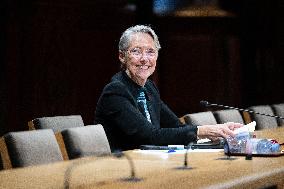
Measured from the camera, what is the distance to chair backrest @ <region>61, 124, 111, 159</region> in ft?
9.20

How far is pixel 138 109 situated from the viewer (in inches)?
132

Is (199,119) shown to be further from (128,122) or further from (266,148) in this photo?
(266,148)

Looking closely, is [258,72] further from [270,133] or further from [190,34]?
[270,133]

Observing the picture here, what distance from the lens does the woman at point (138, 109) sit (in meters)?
3.14

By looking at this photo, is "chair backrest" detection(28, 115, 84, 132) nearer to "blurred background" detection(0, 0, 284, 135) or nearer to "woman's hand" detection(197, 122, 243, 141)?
"woman's hand" detection(197, 122, 243, 141)

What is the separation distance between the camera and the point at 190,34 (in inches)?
341

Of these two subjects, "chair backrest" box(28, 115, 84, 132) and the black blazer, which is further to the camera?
"chair backrest" box(28, 115, 84, 132)

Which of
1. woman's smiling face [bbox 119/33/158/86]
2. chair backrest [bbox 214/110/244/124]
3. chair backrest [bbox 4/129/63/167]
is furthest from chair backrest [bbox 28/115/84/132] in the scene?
chair backrest [bbox 214/110/244/124]

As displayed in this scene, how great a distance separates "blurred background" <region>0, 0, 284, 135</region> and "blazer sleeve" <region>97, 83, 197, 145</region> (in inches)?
117

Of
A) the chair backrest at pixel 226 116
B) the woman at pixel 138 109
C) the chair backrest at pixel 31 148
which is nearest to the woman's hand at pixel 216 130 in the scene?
the woman at pixel 138 109

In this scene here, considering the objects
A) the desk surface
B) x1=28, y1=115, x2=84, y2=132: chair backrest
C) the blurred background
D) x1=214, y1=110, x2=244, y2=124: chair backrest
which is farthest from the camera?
the blurred background

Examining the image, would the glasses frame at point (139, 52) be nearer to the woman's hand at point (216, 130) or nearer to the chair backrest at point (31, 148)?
the woman's hand at point (216, 130)

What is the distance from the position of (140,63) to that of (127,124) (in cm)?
48

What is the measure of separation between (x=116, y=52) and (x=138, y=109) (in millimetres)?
4001
